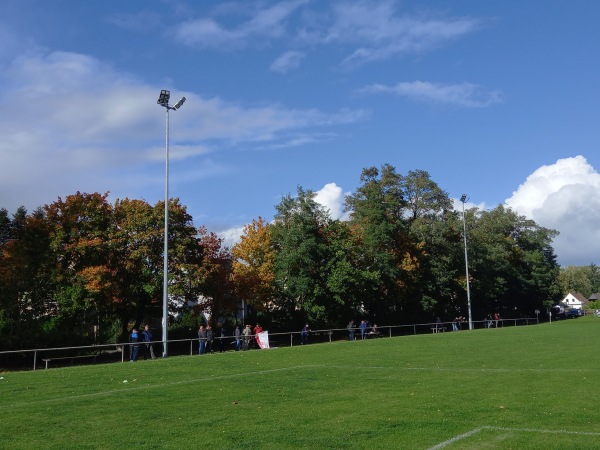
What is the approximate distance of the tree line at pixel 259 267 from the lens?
37.9m

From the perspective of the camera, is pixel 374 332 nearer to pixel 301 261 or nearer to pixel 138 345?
pixel 301 261

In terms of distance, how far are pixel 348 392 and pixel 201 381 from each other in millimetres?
5092

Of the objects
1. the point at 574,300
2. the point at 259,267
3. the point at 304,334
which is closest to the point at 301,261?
the point at 259,267

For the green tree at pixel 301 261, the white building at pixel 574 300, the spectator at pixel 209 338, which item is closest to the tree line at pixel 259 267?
the green tree at pixel 301 261

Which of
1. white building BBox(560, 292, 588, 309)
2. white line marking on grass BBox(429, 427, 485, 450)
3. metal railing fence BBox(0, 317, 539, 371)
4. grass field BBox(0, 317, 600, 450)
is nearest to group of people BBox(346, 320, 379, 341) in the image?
metal railing fence BBox(0, 317, 539, 371)

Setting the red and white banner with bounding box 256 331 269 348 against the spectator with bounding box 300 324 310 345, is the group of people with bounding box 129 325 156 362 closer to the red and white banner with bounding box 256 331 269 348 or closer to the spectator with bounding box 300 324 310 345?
the red and white banner with bounding box 256 331 269 348

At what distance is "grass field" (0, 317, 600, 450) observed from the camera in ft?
31.6

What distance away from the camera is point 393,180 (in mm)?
68688

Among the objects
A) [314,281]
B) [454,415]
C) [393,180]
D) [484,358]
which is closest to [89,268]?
[314,281]

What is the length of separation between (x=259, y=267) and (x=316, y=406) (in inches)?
1607

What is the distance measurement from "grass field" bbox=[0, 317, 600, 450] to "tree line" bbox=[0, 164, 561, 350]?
1681 cm

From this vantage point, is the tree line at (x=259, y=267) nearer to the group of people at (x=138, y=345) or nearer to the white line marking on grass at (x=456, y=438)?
the group of people at (x=138, y=345)

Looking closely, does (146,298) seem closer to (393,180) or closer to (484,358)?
(484,358)

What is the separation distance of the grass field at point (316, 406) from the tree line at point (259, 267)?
16.8 meters
